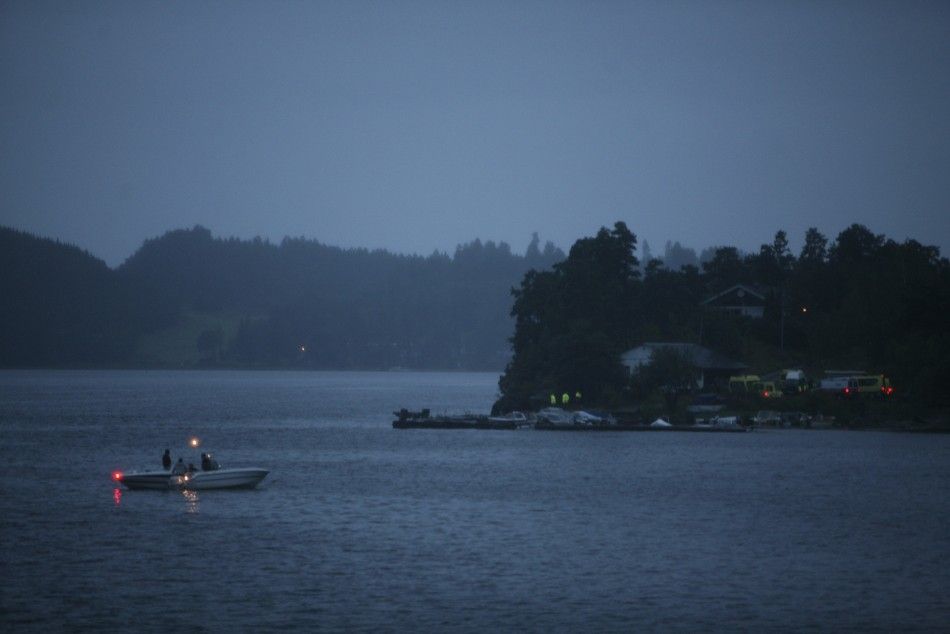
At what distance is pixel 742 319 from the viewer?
137375 mm

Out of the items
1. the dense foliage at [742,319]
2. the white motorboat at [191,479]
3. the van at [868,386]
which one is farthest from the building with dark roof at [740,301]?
the white motorboat at [191,479]

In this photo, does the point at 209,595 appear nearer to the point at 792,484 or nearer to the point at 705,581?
the point at 705,581

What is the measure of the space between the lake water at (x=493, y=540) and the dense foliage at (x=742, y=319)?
2099 cm

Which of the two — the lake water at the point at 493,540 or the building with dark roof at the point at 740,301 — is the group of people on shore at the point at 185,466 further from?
the building with dark roof at the point at 740,301

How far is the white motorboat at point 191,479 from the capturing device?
59.9 metres

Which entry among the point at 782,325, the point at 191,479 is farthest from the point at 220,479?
the point at 782,325

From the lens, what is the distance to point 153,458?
82062 millimetres

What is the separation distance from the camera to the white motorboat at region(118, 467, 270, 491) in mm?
59938

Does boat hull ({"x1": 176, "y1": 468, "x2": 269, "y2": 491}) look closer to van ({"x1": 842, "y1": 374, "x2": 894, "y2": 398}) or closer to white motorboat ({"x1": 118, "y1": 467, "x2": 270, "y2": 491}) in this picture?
white motorboat ({"x1": 118, "y1": 467, "x2": 270, "y2": 491})

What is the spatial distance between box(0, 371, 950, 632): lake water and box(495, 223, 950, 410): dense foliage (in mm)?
20995

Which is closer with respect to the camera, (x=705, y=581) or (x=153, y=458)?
(x=705, y=581)

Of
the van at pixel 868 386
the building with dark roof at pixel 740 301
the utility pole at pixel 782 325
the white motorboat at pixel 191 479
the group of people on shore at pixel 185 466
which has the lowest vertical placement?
the white motorboat at pixel 191 479

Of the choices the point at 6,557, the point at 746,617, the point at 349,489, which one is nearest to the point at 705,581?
the point at 746,617

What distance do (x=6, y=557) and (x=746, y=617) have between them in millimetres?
25852
